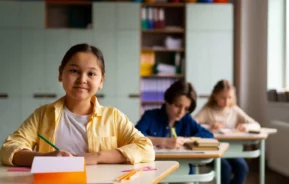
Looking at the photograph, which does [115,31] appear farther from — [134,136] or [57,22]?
[134,136]

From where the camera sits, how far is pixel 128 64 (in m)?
6.70

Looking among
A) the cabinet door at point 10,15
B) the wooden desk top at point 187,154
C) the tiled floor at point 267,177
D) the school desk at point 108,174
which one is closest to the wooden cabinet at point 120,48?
the cabinet door at point 10,15

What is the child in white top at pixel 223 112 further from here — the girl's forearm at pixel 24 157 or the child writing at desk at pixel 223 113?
the girl's forearm at pixel 24 157

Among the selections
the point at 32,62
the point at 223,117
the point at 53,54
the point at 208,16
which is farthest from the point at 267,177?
the point at 32,62

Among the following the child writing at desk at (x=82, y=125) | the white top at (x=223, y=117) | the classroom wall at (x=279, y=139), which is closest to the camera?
the child writing at desk at (x=82, y=125)

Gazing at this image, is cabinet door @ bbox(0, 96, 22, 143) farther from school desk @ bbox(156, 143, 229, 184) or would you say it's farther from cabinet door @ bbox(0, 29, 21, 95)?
school desk @ bbox(156, 143, 229, 184)

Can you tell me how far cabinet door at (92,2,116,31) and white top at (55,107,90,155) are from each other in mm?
4729

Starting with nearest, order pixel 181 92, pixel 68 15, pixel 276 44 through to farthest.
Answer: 1. pixel 181 92
2. pixel 276 44
3. pixel 68 15

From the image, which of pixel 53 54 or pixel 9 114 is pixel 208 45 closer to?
pixel 53 54

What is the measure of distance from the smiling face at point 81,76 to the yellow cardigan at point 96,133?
10cm

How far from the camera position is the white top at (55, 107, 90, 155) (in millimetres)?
2021

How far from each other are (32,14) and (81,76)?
495 cm

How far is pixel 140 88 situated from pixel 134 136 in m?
4.67

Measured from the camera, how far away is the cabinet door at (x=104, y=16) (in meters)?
6.62
